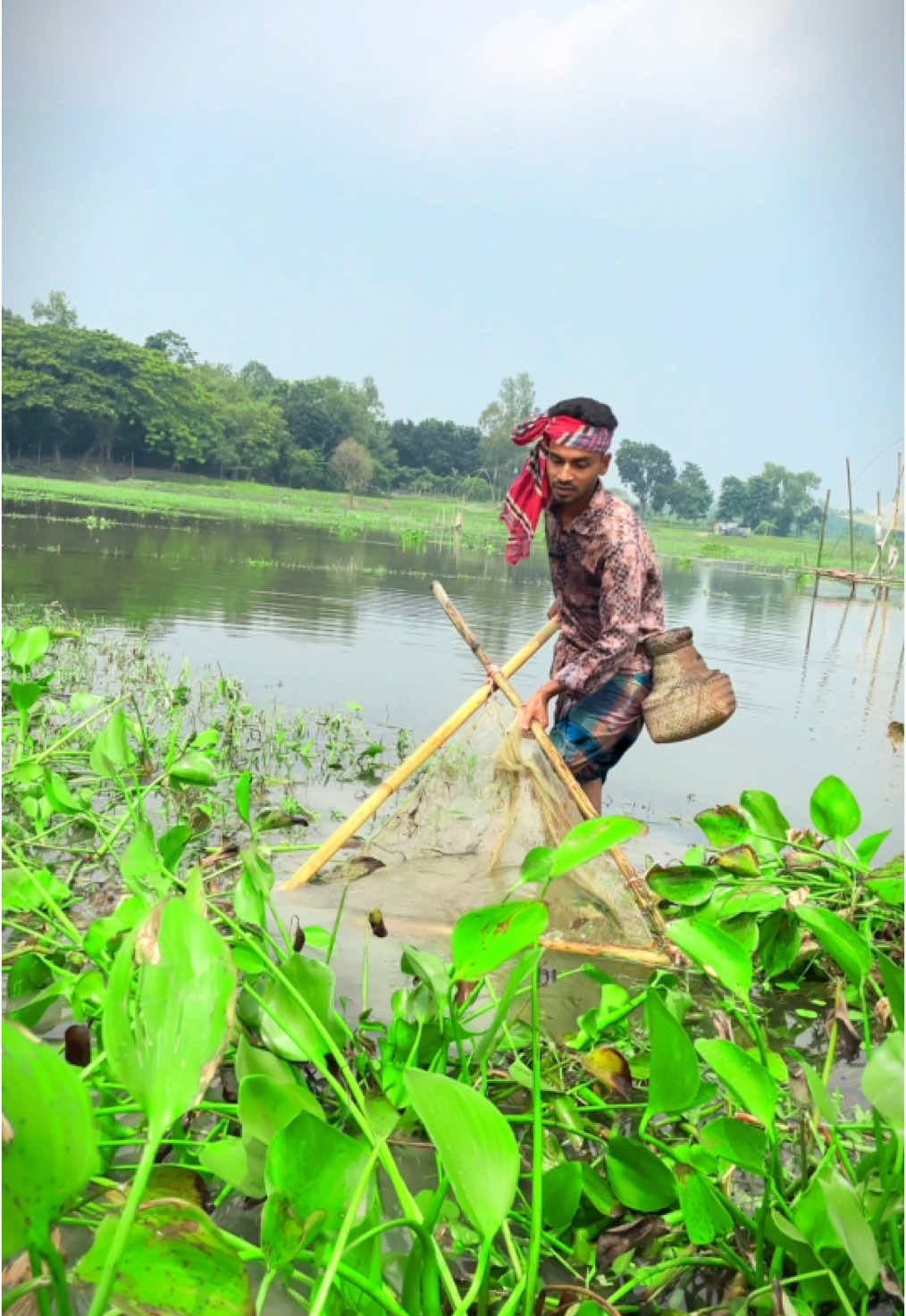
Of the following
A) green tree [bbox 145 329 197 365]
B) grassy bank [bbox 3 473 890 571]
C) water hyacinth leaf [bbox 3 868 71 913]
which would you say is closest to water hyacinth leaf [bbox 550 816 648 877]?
water hyacinth leaf [bbox 3 868 71 913]

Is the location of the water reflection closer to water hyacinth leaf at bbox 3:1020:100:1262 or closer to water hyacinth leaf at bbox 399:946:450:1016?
water hyacinth leaf at bbox 399:946:450:1016

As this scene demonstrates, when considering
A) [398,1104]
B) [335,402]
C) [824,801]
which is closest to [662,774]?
[824,801]

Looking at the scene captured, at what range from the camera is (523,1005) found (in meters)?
1.90

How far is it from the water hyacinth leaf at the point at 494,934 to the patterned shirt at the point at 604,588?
161cm

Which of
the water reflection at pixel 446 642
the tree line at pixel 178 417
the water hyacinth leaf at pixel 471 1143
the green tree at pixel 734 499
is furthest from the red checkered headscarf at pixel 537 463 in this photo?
the tree line at pixel 178 417

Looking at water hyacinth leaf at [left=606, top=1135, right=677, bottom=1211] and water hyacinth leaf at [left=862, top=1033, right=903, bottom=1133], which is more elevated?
→ water hyacinth leaf at [left=862, top=1033, right=903, bottom=1133]

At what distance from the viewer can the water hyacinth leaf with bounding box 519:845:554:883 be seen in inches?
45.7

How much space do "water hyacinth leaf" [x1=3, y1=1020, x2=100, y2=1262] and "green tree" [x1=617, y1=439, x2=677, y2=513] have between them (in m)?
2.31

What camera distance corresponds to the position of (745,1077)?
3.33 ft

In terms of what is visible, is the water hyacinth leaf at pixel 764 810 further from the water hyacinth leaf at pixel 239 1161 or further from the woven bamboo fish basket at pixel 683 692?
the water hyacinth leaf at pixel 239 1161

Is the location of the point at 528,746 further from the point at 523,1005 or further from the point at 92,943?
the point at 92,943

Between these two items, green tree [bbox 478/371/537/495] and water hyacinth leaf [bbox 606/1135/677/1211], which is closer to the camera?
water hyacinth leaf [bbox 606/1135/677/1211]

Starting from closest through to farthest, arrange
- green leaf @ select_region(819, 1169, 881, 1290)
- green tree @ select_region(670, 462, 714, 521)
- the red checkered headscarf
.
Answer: green leaf @ select_region(819, 1169, 881, 1290) → the red checkered headscarf → green tree @ select_region(670, 462, 714, 521)

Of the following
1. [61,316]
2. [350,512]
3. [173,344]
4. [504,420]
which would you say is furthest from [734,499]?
[173,344]
